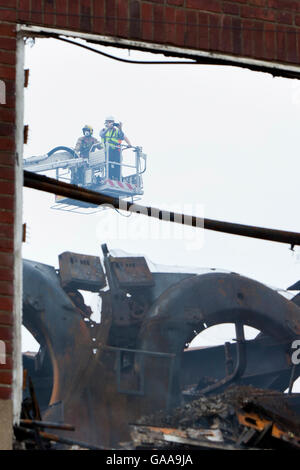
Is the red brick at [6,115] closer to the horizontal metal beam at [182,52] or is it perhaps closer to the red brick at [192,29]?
the horizontal metal beam at [182,52]

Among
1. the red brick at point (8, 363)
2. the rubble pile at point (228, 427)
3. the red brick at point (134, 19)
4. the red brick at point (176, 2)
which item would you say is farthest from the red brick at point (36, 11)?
the rubble pile at point (228, 427)

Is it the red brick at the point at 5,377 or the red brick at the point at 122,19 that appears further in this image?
the red brick at the point at 122,19

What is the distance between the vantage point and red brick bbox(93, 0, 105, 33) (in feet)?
14.6

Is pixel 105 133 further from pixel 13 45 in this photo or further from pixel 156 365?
pixel 13 45

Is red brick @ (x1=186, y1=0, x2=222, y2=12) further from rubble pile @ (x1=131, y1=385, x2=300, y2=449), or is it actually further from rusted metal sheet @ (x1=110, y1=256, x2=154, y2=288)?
rusted metal sheet @ (x1=110, y1=256, x2=154, y2=288)

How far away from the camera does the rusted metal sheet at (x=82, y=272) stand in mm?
10137

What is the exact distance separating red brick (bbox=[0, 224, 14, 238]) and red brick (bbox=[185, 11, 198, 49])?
1608mm

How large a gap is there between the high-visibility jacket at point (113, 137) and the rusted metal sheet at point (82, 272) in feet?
5.57

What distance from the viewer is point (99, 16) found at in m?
4.45

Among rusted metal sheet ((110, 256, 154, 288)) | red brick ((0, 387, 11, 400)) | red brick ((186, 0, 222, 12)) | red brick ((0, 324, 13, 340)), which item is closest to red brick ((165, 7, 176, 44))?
red brick ((186, 0, 222, 12))

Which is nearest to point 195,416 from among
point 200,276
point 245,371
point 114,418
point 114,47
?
→ point 114,418

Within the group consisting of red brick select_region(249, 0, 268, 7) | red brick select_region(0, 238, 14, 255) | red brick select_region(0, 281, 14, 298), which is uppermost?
red brick select_region(249, 0, 268, 7)

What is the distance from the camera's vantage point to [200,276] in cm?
1020

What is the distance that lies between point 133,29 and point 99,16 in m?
0.22
